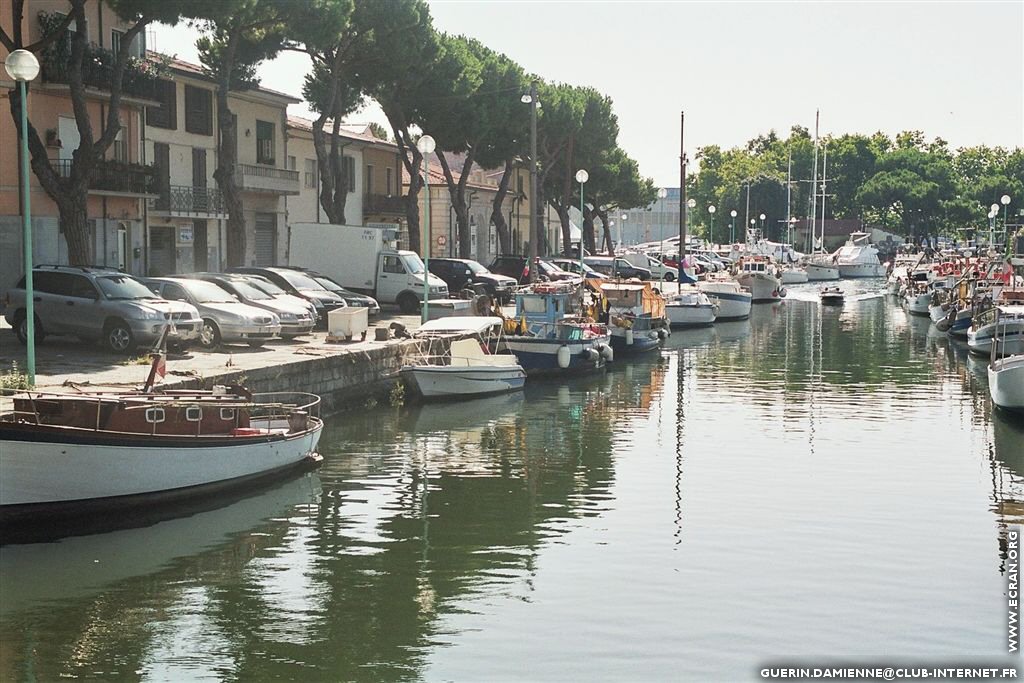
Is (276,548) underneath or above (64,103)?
underneath

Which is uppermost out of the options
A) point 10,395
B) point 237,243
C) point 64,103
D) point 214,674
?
point 64,103

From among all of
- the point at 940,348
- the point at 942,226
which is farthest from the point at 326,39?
the point at 942,226

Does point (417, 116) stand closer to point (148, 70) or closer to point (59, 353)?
point (148, 70)

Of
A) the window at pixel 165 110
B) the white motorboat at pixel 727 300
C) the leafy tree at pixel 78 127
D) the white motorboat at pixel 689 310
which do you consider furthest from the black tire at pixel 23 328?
the white motorboat at pixel 727 300

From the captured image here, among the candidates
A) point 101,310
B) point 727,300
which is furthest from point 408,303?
point 727,300

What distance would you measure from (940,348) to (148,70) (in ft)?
88.0

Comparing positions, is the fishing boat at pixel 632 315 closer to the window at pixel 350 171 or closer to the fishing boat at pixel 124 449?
the window at pixel 350 171

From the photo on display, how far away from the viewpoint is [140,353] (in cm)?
2544

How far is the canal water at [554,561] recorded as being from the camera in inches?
490

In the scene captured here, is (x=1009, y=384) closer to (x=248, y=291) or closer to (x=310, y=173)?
(x=248, y=291)

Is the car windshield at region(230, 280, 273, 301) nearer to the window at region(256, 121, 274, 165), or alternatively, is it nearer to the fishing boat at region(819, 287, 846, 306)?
the window at region(256, 121, 274, 165)

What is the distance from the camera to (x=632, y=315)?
40.6 metres

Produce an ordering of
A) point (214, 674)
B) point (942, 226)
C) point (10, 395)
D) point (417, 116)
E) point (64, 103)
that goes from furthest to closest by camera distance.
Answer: point (942, 226)
point (417, 116)
point (64, 103)
point (10, 395)
point (214, 674)

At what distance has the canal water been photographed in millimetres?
12445
